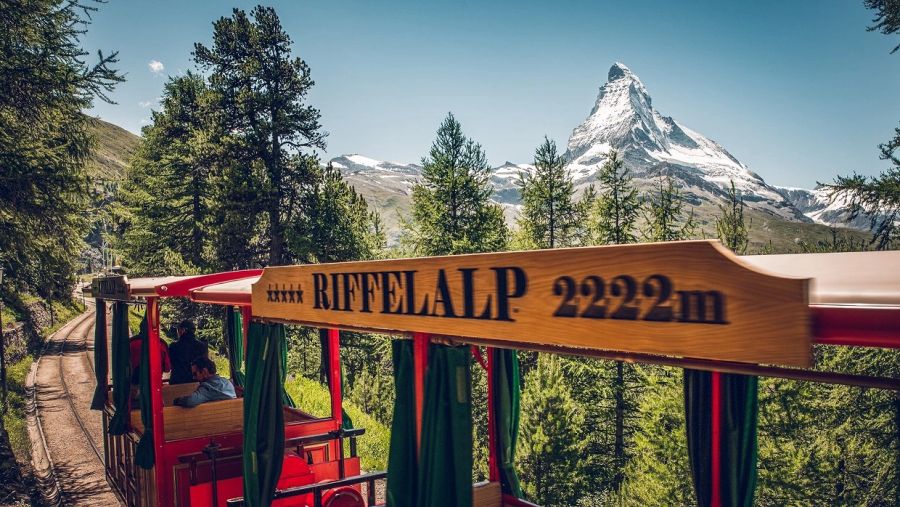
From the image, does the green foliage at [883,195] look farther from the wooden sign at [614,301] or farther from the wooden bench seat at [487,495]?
the wooden sign at [614,301]

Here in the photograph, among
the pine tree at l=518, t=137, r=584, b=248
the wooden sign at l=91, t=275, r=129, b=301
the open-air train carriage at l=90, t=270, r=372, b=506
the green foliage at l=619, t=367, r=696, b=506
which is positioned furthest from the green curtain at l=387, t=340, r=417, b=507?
the pine tree at l=518, t=137, r=584, b=248

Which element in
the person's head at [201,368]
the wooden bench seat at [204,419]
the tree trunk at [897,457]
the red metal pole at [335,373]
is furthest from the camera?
the tree trunk at [897,457]

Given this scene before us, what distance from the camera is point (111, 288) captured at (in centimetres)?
921

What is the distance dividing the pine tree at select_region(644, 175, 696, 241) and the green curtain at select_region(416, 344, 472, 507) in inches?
785

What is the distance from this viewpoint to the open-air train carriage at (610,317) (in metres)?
1.65

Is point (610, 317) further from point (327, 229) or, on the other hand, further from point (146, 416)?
point (327, 229)

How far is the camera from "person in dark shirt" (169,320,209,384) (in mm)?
9609

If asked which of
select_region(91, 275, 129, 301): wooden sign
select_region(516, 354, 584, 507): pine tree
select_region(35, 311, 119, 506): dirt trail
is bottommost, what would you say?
select_region(516, 354, 584, 507): pine tree

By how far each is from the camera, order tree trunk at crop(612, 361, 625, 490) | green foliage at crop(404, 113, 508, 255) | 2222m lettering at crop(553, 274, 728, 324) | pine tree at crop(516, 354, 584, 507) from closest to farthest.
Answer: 2222m lettering at crop(553, 274, 728, 324) < pine tree at crop(516, 354, 584, 507) < tree trunk at crop(612, 361, 625, 490) < green foliage at crop(404, 113, 508, 255)

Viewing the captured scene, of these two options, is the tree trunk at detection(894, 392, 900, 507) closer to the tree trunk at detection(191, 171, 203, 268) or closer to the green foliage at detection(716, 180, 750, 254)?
the green foliage at detection(716, 180, 750, 254)

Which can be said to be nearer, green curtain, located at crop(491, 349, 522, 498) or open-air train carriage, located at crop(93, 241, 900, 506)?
open-air train carriage, located at crop(93, 241, 900, 506)

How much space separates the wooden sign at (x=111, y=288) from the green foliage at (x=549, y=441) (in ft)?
44.8

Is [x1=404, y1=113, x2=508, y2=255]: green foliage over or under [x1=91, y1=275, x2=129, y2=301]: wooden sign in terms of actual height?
over

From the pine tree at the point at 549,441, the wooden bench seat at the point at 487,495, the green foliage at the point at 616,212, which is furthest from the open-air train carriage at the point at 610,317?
the green foliage at the point at 616,212
